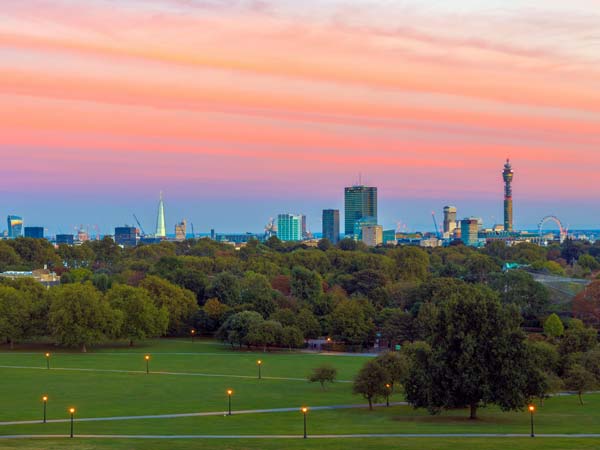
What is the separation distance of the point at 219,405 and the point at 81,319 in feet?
146

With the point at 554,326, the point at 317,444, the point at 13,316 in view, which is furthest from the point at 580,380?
Result: the point at 13,316

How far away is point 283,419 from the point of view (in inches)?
2434

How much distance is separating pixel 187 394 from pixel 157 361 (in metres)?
24.6

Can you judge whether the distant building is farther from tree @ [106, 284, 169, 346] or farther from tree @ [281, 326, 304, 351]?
tree @ [281, 326, 304, 351]

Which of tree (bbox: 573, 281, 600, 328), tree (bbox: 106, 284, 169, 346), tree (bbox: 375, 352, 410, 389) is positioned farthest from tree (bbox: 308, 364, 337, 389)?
tree (bbox: 573, 281, 600, 328)

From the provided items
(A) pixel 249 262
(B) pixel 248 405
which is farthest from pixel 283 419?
(A) pixel 249 262

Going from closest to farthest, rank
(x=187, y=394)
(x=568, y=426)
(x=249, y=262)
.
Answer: (x=568, y=426) → (x=187, y=394) → (x=249, y=262)

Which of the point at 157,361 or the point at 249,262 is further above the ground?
the point at 249,262

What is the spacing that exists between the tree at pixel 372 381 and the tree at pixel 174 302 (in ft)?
197

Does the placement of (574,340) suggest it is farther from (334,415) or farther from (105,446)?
(105,446)

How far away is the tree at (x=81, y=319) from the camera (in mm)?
109250

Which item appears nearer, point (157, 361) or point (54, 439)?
point (54, 439)

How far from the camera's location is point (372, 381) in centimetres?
6838

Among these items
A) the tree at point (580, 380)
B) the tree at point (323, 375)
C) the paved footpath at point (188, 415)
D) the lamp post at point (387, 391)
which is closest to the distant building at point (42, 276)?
the tree at point (323, 375)
